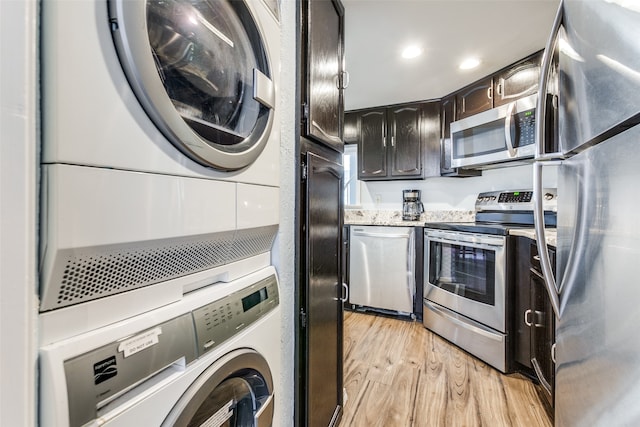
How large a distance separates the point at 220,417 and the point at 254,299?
0.29 metres

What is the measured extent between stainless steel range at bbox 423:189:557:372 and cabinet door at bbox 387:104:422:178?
762mm

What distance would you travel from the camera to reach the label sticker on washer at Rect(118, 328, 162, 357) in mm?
472

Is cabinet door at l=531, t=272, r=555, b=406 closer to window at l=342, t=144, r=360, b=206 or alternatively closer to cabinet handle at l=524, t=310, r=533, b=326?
cabinet handle at l=524, t=310, r=533, b=326

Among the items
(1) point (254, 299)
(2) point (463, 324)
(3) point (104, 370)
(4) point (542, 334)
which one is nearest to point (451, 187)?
(2) point (463, 324)

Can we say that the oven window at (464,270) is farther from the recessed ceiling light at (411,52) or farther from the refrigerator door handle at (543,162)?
the recessed ceiling light at (411,52)

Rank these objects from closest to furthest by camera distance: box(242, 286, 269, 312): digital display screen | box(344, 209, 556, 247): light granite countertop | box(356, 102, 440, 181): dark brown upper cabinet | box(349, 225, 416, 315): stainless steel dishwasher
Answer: box(242, 286, 269, 312): digital display screen
box(349, 225, 416, 315): stainless steel dishwasher
box(344, 209, 556, 247): light granite countertop
box(356, 102, 440, 181): dark brown upper cabinet

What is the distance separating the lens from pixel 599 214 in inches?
23.1

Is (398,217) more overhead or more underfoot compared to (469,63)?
more underfoot

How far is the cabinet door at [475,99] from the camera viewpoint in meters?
2.49

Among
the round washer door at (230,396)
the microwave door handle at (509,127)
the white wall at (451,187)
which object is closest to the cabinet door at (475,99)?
the microwave door handle at (509,127)

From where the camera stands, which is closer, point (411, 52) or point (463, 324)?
point (411, 52)

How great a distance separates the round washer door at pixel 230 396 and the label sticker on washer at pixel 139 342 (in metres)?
0.14

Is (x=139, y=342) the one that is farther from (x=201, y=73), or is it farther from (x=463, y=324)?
A: (x=463, y=324)

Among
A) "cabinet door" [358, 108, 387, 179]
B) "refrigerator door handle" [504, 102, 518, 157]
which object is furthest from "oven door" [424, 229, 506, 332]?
"cabinet door" [358, 108, 387, 179]
